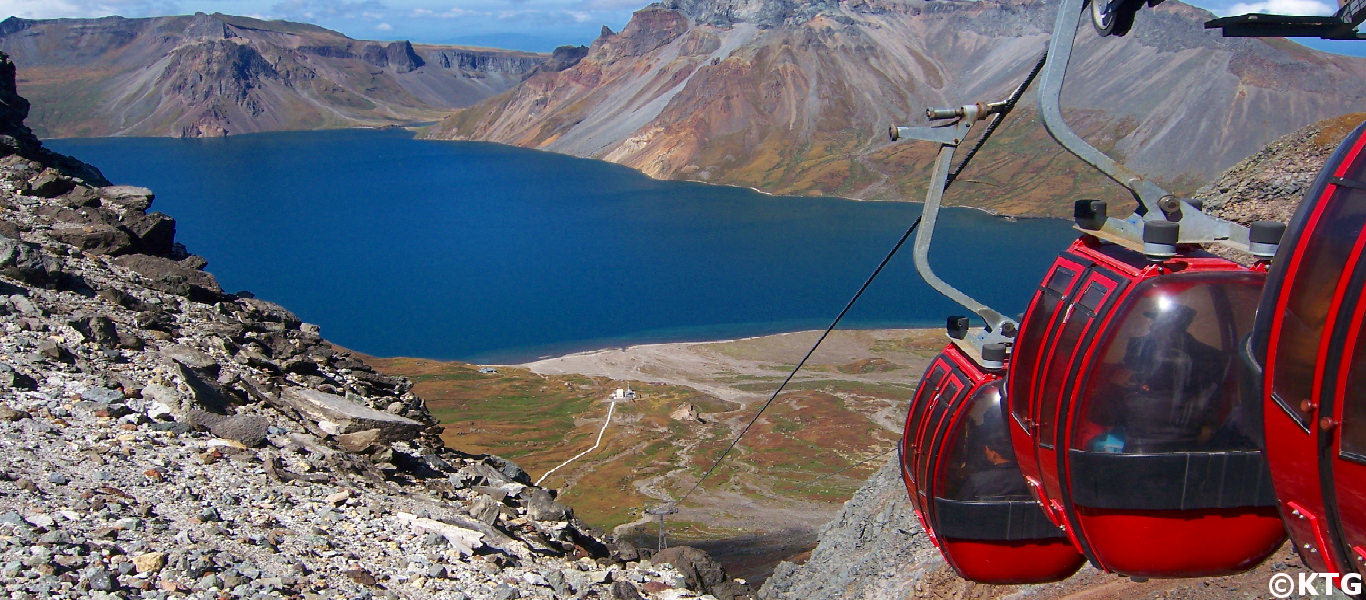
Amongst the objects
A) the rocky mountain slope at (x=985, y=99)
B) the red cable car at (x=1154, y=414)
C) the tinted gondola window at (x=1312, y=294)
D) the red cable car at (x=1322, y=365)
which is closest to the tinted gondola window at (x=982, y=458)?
the red cable car at (x=1154, y=414)

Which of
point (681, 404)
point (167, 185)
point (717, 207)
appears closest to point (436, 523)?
point (681, 404)

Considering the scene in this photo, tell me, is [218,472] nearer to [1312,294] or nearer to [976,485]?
[976,485]

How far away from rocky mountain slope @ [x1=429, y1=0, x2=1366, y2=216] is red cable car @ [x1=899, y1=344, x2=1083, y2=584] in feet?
345

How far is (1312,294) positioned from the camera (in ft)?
13.0

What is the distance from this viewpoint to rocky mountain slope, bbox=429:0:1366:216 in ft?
443

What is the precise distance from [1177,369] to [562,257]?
9350cm

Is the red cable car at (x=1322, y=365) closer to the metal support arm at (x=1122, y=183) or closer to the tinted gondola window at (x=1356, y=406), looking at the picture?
the tinted gondola window at (x=1356, y=406)

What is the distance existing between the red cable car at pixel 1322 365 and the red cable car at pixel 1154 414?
104 cm

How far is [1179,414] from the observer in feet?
17.9

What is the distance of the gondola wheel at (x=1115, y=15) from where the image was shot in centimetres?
587

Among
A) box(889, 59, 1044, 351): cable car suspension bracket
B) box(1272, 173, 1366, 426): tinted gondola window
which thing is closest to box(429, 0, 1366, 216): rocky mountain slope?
box(889, 59, 1044, 351): cable car suspension bracket

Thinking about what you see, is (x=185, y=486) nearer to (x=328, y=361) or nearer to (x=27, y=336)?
(x=27, y=336)

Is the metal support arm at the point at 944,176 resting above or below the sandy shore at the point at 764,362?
above

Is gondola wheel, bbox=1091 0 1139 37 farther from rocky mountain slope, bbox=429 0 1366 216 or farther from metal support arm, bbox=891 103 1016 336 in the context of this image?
rocky mountain slope, bbox=429 0 1366 216
